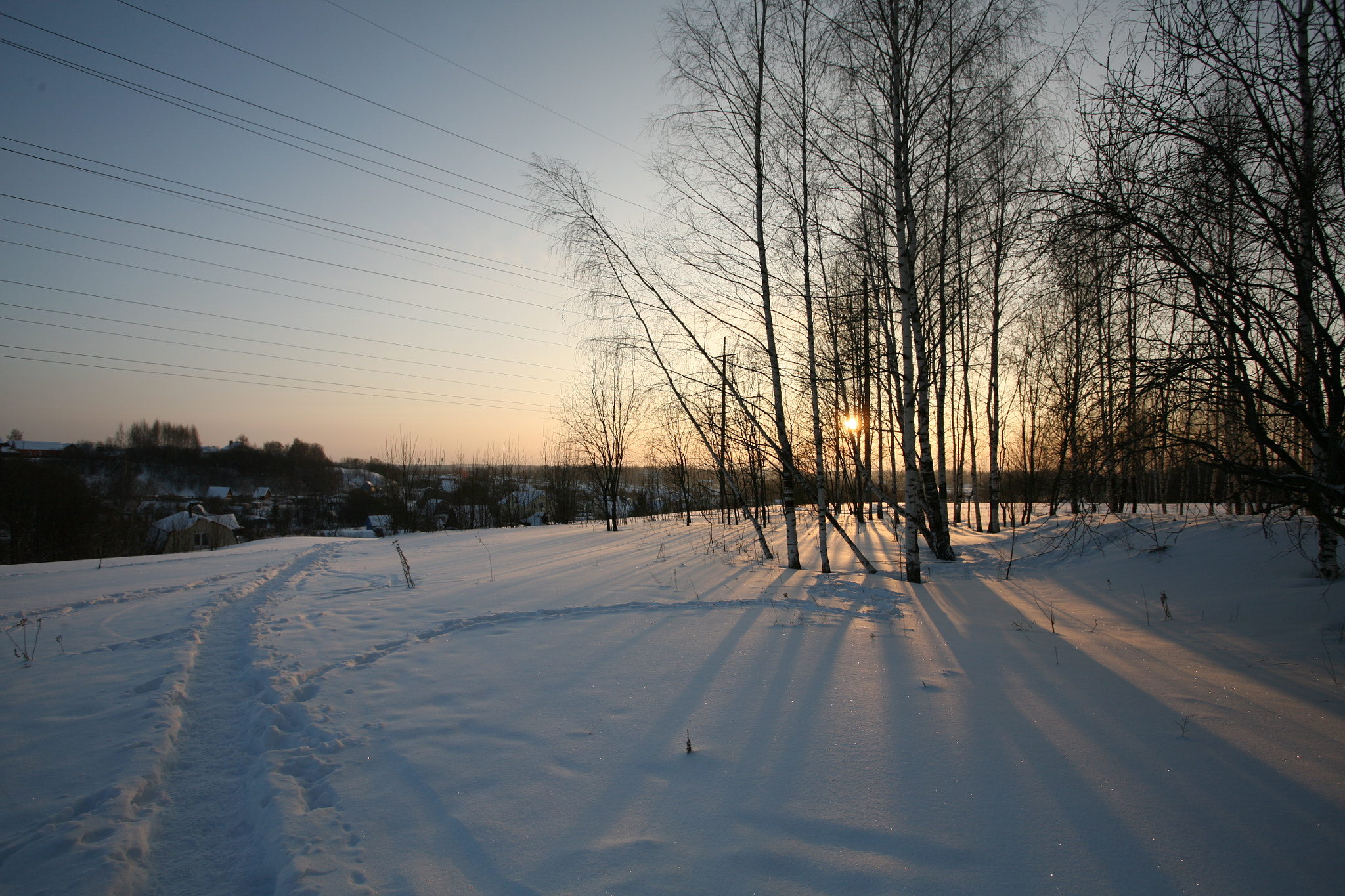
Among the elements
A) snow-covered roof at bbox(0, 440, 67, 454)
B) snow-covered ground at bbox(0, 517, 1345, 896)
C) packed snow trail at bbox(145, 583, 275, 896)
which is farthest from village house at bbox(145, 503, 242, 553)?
packed snow trail at bbox(145, 583, 275, 896)

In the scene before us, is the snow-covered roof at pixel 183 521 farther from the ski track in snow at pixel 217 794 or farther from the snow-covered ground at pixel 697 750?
the ski track in snow at pixel 217 794

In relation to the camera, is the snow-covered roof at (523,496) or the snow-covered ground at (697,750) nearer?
the snow-covered ground at (697,750)

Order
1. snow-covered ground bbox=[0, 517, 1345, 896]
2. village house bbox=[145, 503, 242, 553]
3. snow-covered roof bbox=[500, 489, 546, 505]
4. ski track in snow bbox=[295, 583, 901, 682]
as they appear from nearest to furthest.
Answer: snow-covered ground bbox=[0, 517, 1345, 896], ski track in snow bbox=[295, 583, 901, 682], village house bbox=[145, 503, 242, 553], snow-covered roof bbox=[500, 489, 546, 505]

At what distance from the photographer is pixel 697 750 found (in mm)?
2770

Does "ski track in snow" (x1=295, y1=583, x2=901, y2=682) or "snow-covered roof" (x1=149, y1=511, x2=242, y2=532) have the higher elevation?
"ski track in snow" (x1=295, y1=583, x2=901, y2=682)

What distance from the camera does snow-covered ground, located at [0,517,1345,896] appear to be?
195 cm

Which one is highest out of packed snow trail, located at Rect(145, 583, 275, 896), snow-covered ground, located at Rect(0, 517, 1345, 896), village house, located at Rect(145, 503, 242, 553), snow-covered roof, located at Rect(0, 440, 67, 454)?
snow-covered roof, located at Rect(0, 440, 67, 454)

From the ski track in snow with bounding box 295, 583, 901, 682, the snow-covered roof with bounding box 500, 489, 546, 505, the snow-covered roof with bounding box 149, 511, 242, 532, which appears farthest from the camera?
the snow-covered roof with bounding box 500, 489, 546, 505

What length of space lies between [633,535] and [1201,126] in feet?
54.5

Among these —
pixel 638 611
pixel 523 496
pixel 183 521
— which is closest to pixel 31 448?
pixel 183 521

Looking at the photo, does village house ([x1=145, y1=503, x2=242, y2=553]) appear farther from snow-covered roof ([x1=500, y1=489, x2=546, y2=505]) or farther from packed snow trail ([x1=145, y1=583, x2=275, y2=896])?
packed snow trail ([x1=145, y1=583, x2=275, y2=896])

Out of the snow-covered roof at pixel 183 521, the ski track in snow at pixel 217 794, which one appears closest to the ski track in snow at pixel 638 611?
the ski track in snow at pixel 217 794

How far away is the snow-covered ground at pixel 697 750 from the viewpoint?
6.39ft

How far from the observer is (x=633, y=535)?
18344mm
